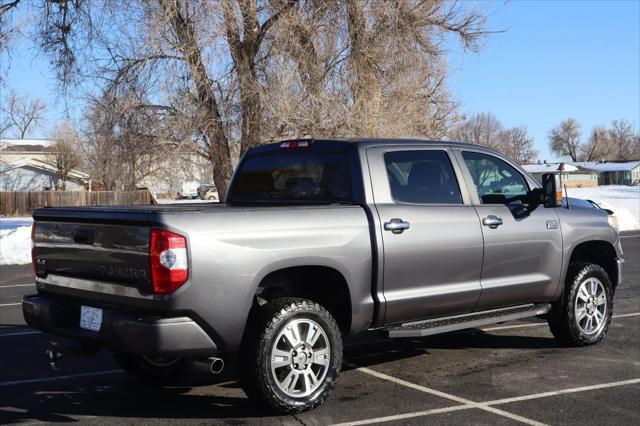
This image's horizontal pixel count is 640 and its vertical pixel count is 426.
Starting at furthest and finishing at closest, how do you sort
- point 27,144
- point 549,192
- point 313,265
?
point 27,144 < point 549,192 < point 313,265

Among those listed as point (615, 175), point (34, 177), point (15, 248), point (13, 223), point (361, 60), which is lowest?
point (15, 248)

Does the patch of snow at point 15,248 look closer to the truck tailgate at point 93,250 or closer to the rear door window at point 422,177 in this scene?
the truck tailgate at point 93,250

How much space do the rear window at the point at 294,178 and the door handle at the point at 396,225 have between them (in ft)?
1.24

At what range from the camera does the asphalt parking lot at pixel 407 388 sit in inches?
208

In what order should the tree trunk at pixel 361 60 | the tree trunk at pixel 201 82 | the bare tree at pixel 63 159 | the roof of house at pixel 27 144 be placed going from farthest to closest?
the roof of house at pixel 27 144
the bare tree at pixel 63 159
the tree trunk at pixel 361 60
the tree trunk at pixel 201 82

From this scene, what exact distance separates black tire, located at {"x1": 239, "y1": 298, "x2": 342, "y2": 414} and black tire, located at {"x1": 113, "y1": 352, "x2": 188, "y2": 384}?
47.7 inches

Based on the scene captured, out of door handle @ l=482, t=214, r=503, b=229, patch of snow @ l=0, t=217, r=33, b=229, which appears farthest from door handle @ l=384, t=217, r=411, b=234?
patch of snow @ l=0, t=217, r=33, b=229

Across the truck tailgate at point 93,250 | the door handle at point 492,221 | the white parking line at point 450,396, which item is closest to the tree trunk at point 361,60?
the door handle at point 492,221

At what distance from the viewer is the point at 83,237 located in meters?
5.23

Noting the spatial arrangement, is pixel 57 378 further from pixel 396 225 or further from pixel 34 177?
pixel 34 177

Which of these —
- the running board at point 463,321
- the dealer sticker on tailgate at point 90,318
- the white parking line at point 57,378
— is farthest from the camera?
the white parking line at point 57,378

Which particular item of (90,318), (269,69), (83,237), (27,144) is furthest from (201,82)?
(27,144)

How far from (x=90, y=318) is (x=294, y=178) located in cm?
216

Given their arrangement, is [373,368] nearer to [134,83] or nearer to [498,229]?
[498,229]
